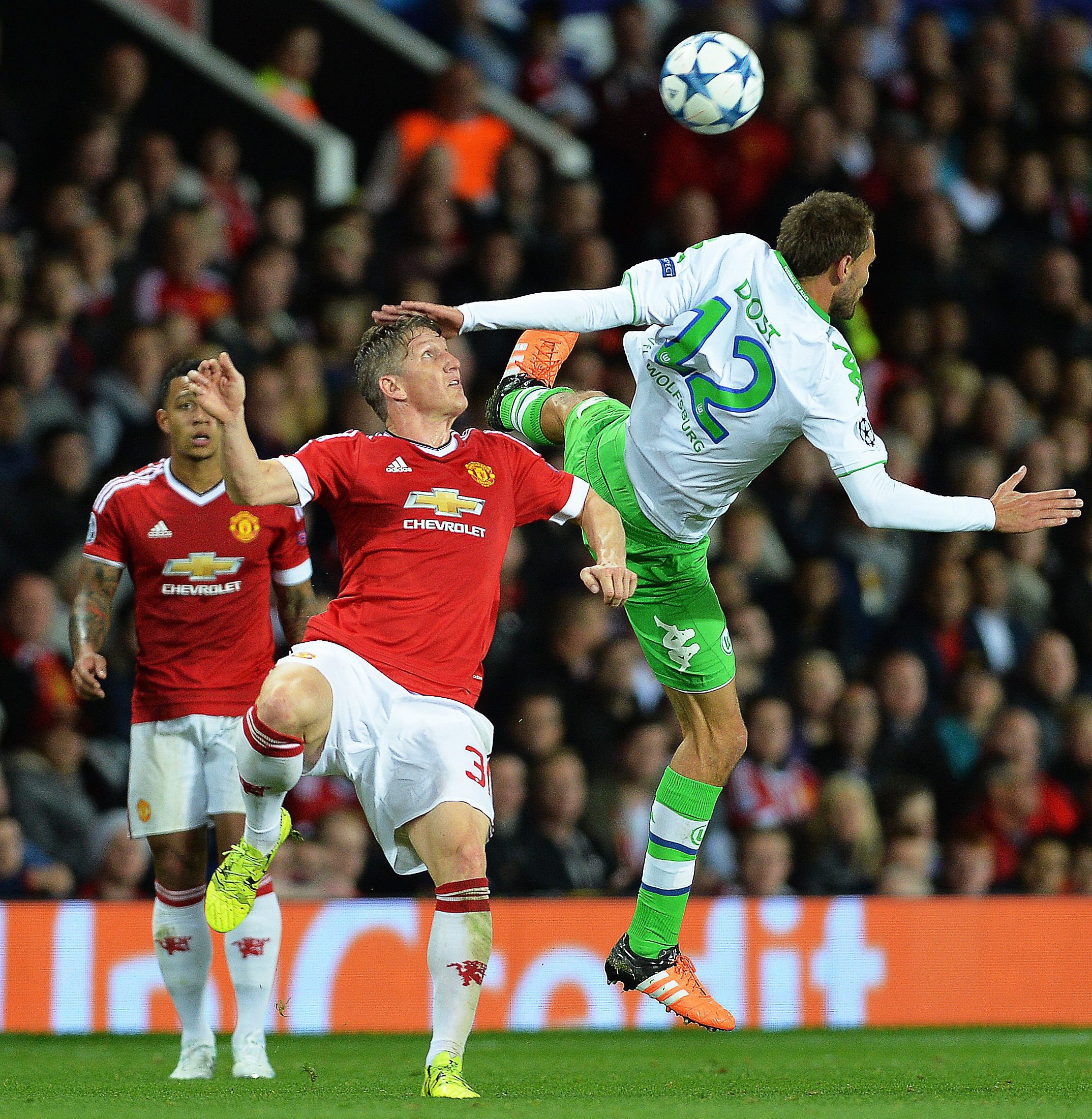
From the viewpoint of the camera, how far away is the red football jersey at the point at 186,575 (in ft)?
22.0

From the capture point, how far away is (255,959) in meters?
6.61

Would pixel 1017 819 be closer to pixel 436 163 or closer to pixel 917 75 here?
pixel 436 163

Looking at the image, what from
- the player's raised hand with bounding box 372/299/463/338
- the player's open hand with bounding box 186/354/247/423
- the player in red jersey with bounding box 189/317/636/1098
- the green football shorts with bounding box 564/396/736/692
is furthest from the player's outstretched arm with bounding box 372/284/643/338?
the green football shorts with bounding box 564/396/736/692

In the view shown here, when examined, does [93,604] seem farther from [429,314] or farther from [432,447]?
[429,314]

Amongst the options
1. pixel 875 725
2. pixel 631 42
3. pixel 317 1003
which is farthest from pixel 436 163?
pixel 317 1003

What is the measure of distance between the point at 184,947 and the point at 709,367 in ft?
9.21

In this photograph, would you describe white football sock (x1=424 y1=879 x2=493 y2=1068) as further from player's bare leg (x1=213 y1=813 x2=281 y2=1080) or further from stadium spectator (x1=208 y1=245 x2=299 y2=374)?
stadium spectator (x1=208 y1=245 x2=299 y2=374)

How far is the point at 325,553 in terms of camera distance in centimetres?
959

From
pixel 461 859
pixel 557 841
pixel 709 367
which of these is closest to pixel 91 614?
pixel 461 859

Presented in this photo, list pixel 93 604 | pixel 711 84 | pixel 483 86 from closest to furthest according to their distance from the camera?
pixel 93 604 < pixel 711 84 < pixel 483 86

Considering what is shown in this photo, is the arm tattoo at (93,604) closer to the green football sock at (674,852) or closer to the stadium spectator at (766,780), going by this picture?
the green football sock at (674,852)

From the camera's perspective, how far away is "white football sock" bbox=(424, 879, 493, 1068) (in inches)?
214

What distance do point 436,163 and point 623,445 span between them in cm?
447

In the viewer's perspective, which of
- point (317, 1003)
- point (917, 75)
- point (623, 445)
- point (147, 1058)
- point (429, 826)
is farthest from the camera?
point (917, 75)
